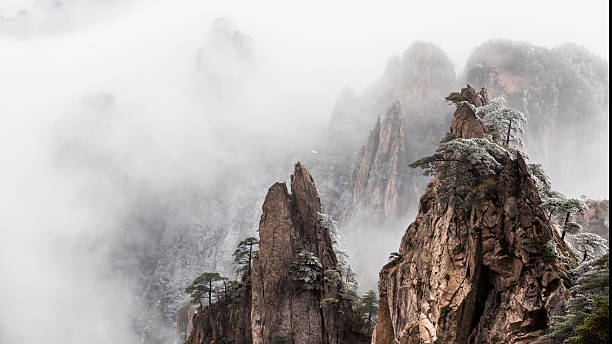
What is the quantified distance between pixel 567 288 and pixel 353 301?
3096cm

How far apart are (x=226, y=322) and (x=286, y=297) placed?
9404 millimetres

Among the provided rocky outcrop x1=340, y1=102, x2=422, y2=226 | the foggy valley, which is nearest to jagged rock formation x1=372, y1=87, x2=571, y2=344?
the foggy valley

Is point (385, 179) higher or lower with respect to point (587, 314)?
higher

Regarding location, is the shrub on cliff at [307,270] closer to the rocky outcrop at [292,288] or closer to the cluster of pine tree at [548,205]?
the rocky outcrop at [292,288]

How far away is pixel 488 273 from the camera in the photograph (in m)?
32.7

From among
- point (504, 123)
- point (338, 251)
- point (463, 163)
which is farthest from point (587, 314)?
point (338, 251)

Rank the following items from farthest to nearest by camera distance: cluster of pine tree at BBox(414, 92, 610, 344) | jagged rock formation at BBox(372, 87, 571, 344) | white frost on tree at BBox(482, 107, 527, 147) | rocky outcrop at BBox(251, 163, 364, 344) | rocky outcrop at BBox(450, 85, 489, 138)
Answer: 1. rocky outcrop at BBox(251, 163, 364, 344)
2. white frost on tree at BBox(482, 107, 527, 147)
3. rocky outcrop at BBox(450, 85, 489, 138)
4. jagged rock formation at BBox(372, 87, 571, 344)
5. cluster of pine tree at BBox(414, 92, 610, 344)

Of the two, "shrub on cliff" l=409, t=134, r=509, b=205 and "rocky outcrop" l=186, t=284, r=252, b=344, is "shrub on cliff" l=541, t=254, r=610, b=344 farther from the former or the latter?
"rocky outcrop" l=186, t=284, r=252, b=344

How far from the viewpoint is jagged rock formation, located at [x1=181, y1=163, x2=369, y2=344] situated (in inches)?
2100

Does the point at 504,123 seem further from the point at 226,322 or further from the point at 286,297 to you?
the point at 226,322

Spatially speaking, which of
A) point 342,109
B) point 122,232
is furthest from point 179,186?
point 342,109

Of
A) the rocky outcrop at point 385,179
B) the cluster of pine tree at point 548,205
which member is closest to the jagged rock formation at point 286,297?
the cluster of pine tree at point 548,205

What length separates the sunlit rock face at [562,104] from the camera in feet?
417

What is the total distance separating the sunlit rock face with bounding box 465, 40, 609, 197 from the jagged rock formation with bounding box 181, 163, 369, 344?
8695 centimetres
